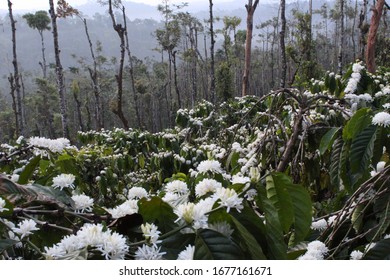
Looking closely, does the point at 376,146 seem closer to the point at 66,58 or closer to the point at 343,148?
the point at 343,148

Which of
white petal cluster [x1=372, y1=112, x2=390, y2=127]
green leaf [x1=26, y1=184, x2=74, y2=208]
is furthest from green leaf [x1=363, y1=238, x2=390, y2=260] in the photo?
green leaf [x1=26, y1=184, x2=74, y2=208]

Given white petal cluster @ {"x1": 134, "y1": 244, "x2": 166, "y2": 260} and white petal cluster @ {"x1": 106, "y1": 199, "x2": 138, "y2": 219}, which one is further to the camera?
white petal cluster @ {"x1": 106, "y1": 199, "x2": 138, "y2": 219}

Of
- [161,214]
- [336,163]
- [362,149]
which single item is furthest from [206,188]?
[336,163]

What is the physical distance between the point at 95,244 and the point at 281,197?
42cm

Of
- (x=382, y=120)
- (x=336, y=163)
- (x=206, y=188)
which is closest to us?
(x=206, y=188)

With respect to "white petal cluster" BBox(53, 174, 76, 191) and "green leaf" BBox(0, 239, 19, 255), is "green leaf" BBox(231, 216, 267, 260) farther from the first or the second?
"white petal cluster" BBox(53, 174, 76, 191)

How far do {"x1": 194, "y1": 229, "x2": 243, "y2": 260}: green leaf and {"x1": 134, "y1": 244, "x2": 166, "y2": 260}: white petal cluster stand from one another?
60mm

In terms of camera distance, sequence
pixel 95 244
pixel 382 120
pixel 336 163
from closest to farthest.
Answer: pixel 95 244 < pixel 382 120 < pixel 336 163

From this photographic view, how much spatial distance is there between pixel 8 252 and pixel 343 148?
Result: 3.30 feet

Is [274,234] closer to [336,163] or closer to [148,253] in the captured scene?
[148,253]

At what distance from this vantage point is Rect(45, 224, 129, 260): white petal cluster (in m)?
0.62

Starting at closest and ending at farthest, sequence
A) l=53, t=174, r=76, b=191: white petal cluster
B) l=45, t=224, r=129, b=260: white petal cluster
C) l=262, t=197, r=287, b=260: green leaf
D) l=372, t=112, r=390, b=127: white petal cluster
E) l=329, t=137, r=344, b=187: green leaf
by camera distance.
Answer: l=45, t=224, r=129, b=260: white petal cluster, l=262, t=197, r=287, b=260: green leaf, l=53, t=174, r=76, b=191: white petal cluster, l=372, t=112, r=390, b=127: white petal cluster, l=329, t=137, r=344, b=187: green leaf

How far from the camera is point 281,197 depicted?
86cm

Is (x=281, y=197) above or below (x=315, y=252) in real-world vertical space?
above
